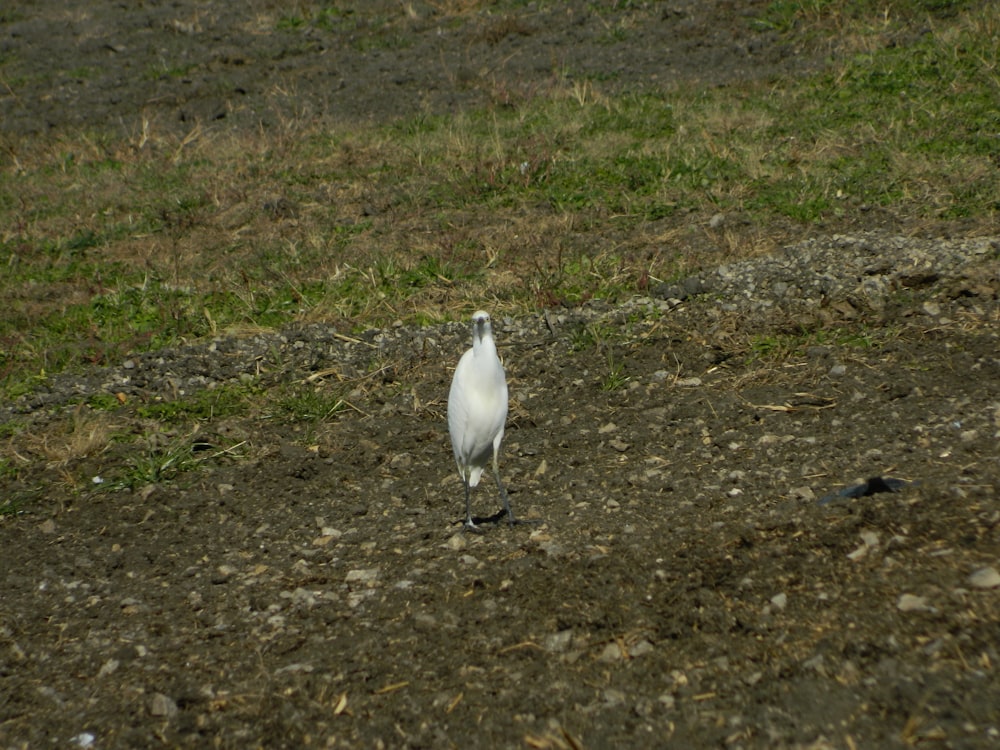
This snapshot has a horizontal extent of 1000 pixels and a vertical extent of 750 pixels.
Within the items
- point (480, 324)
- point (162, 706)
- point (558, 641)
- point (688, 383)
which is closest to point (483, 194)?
point (688, 383)

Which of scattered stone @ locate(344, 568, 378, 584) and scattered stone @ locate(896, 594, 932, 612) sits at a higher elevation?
scattered stone @ locate(896, 594, 932, 612)

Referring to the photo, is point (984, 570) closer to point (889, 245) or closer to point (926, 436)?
point (926, 436)

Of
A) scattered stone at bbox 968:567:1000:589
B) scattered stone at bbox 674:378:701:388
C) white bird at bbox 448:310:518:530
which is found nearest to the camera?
scattered stone at bbox 968:567:1000:589

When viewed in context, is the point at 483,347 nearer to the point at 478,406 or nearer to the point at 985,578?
the point at 478,406

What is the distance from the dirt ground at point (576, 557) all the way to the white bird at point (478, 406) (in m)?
0.27

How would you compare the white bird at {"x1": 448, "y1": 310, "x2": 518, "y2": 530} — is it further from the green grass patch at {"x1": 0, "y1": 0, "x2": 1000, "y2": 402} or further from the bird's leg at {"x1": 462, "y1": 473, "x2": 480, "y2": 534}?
the green grass patch at {"x1": 0, "y1": 0, "x2": 1000, "y2": 402}

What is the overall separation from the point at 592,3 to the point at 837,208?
19.7 feet

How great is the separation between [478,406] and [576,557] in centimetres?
85

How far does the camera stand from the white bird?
443cm

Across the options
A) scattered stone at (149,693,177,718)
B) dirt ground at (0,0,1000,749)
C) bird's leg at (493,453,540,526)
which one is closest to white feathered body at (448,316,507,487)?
bird's leg at (493,453,540,526)

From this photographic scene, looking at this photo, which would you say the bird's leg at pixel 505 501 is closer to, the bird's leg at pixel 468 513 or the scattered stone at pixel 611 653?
the bird's leg at pixel 468 513

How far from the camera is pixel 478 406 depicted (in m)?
4.45

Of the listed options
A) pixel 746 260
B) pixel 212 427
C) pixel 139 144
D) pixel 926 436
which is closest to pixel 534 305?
pixel 746 260

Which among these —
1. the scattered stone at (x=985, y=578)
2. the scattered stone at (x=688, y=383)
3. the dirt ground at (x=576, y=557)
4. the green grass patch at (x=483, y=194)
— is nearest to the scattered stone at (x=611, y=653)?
the dirt ground at (x=576, y=557)
